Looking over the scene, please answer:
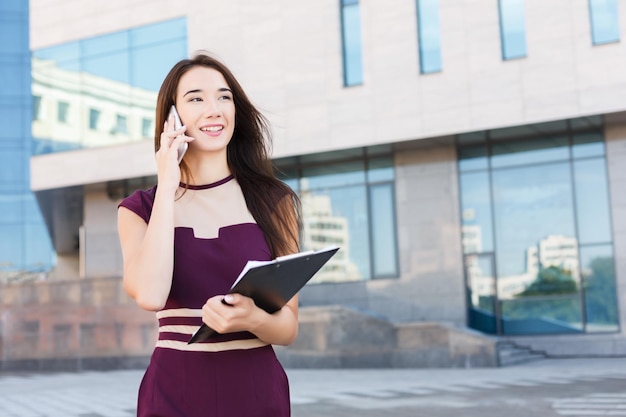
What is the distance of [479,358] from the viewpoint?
1875 cm

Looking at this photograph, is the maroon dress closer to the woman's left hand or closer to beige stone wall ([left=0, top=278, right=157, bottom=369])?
the woman's left hand

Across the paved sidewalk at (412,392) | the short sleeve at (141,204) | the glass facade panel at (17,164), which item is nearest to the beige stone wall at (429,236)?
the paved sidewalk at (412,392)

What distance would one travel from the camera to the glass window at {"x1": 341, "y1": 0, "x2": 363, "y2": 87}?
23.2m

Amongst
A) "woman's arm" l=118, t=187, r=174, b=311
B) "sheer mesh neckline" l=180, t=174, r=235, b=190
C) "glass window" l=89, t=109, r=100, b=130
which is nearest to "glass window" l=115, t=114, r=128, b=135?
"glass window" l=89, t=109, r=100, b=130

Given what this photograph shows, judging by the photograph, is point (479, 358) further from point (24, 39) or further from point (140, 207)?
point (24, 39)

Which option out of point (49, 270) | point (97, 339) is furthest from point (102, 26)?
point (49, 270)

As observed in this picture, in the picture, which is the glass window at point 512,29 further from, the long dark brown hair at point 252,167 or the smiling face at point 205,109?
the smiling face at point 205,109

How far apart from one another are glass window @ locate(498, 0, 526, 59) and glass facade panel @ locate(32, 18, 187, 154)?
9499 millimetres

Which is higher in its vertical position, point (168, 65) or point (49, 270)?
point (168, 65)

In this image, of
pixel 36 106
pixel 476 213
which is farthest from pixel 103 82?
pixel 476 213

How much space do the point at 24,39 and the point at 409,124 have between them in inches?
1201

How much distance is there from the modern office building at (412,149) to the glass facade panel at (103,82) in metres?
0.06

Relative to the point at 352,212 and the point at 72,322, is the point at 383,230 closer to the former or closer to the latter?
the point at 352,212

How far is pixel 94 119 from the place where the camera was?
26.7 m
